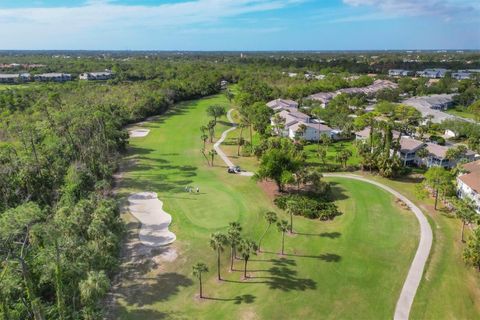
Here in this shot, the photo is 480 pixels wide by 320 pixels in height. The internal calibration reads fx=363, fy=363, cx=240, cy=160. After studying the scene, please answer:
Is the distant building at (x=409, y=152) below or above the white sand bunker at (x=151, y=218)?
above

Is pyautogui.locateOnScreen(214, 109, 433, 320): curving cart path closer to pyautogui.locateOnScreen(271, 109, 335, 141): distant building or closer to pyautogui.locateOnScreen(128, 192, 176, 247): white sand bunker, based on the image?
pyautogui.locateOnScreen(128, 192, 176, 247): white sand bunker

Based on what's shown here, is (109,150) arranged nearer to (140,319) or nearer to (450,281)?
(140,319)

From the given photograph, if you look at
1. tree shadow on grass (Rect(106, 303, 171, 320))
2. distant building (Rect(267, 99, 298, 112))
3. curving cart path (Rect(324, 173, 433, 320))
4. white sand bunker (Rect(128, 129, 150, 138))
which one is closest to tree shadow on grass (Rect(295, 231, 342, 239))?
curving cart path (Rect(324, 173, 433, 320))

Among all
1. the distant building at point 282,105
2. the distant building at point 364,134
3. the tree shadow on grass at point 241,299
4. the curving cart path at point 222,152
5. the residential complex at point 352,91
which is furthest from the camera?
the residential complex at point 352,91

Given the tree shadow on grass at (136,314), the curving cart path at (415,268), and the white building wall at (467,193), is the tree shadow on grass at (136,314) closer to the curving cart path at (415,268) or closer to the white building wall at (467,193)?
the curving cart path at (415,268)

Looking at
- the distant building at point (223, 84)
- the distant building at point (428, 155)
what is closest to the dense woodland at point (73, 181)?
the distant building at point (428, 155)
